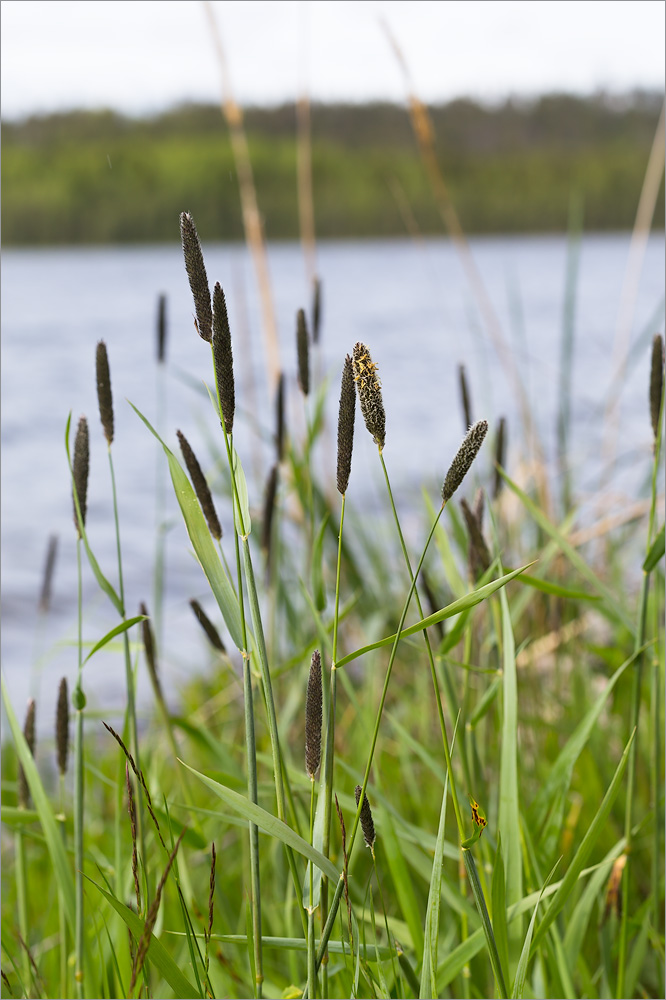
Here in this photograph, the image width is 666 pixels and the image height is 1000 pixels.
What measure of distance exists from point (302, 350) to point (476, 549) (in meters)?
0.19

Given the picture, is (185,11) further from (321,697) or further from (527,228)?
(527,228)

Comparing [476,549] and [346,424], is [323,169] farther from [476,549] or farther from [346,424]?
[346,424]

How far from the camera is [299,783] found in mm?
600

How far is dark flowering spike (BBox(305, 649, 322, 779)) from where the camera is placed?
36 centimetres

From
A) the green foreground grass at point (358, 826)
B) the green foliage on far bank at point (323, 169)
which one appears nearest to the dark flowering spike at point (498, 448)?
the green foreground grass at point (358, 826)

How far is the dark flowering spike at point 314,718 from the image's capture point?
0.36 metres

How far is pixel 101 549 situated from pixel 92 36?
2376 mm

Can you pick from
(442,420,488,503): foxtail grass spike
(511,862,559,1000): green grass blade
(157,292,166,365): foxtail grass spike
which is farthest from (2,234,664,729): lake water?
(511,862,559,1000): green grass blade

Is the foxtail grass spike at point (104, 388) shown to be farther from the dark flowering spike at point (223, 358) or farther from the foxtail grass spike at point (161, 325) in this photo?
the foxtail grass spike at point (161, 325)

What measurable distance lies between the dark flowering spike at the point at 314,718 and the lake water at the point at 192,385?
28 cm

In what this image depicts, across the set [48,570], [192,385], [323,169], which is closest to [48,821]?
[48,570]

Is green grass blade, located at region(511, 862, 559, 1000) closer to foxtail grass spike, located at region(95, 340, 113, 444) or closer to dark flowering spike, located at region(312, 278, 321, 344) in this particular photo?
foxtail grass spike, located at region(95, 340, 113, 444)

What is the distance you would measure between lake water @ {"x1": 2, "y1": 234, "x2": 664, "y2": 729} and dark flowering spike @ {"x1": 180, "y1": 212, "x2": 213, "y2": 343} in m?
0.21

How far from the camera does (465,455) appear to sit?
0.33 meters
